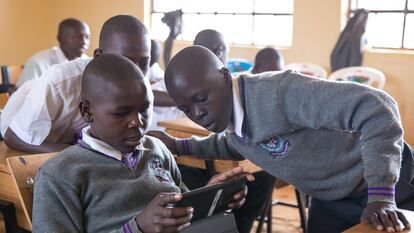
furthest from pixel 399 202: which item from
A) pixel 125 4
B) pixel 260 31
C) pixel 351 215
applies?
pixel 125 4

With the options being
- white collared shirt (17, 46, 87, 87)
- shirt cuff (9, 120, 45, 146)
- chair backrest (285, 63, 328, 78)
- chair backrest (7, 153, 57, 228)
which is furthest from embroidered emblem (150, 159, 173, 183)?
chair backrest (285, 63, 328, 78)

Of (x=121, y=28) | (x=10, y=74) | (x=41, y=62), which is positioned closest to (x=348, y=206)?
(x=121, y=28)

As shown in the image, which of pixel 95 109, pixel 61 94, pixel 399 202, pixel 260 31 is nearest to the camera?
pixel 95 109

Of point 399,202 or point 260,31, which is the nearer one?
point 399,202

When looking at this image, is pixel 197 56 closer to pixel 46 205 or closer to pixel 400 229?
pixel 46 205

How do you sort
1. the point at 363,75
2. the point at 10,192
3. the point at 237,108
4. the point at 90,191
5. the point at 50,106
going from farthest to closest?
1. the point at 363,75
2. the point at 50,106
3. the point at 10,192
4. the point at 237,108
5. the point at 90,191

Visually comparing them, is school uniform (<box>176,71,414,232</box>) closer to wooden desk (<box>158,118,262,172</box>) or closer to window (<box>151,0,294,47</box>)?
wooden desk (<box>158,118,262,172</box>)

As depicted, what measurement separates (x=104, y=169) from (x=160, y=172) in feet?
0.67

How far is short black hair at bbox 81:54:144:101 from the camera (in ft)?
4.67

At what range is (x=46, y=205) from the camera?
4.38 feet

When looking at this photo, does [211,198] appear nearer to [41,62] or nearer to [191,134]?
[191,134]

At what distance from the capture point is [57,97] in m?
2.15

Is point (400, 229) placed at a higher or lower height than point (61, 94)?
lower

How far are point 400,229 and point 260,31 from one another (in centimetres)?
438
